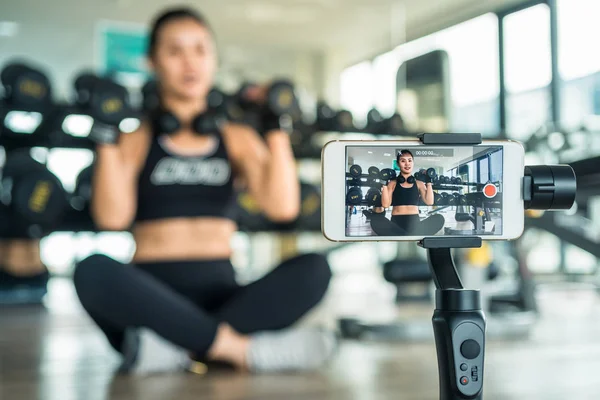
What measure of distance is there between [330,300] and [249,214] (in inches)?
27.7

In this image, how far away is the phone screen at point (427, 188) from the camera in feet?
1.70

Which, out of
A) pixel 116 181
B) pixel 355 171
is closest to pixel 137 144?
pixel 116 181

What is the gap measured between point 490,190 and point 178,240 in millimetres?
1043

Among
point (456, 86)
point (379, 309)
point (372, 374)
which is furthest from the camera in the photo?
point (456, 86)

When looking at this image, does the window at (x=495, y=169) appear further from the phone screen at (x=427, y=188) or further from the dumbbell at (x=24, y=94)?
the dumbbell at (x=24, y=94)

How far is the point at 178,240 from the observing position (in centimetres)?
147

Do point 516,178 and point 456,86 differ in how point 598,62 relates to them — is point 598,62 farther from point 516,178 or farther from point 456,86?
point 516,178

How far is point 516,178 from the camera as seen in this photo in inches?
20.5

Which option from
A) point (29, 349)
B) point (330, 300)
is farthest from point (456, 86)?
point (29, 349)

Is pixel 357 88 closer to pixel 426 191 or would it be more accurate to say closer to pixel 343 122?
pixel 343 122

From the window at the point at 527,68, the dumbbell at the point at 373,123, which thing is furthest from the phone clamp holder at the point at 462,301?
the window at the point at 527,68

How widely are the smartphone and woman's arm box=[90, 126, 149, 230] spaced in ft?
3.51

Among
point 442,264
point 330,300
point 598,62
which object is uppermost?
point 598,62

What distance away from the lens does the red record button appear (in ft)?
1.72
